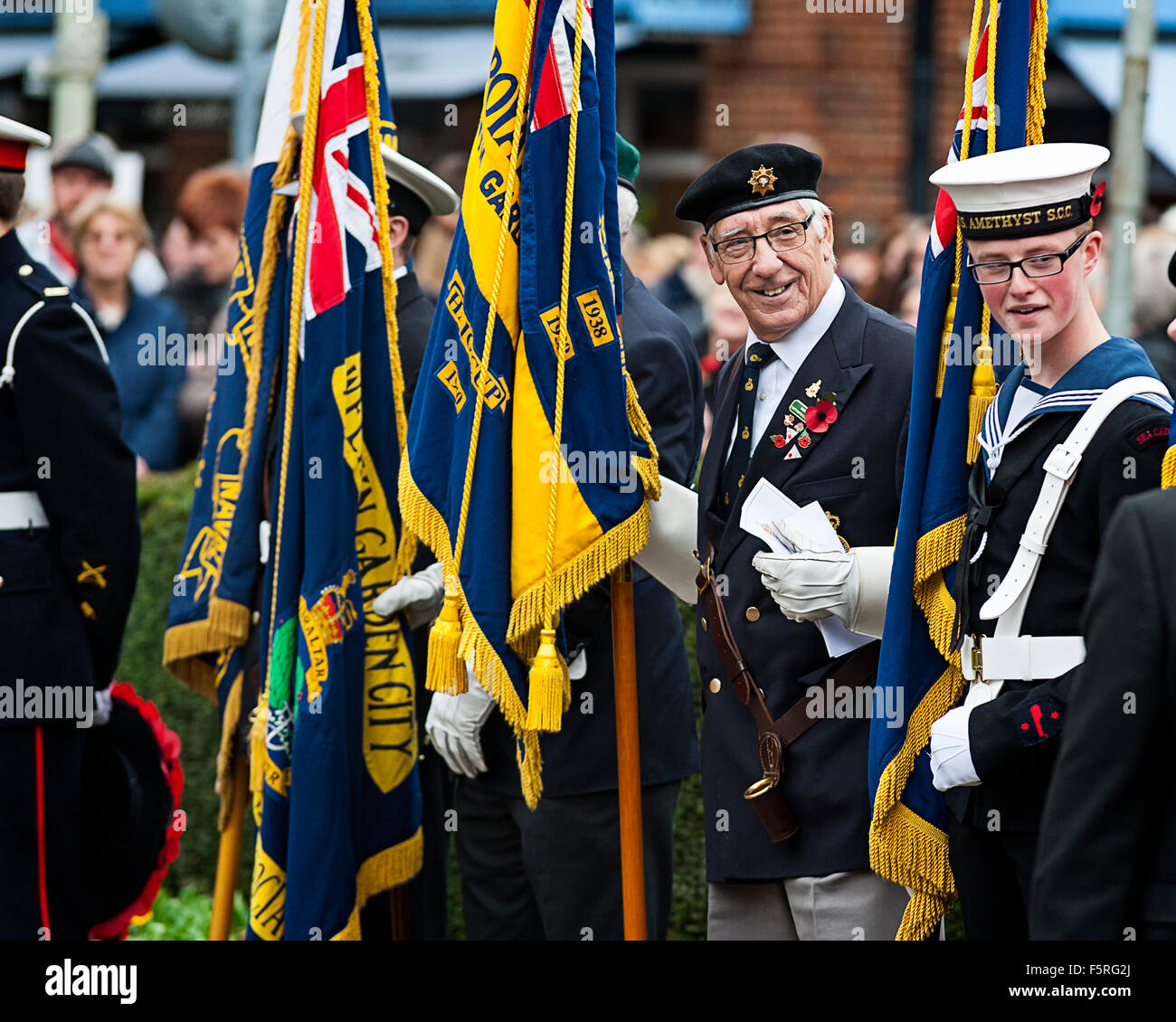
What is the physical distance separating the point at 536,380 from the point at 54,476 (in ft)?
4.01

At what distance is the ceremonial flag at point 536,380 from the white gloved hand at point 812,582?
15.9 inches

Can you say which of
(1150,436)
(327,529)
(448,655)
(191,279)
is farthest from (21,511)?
(191,279)

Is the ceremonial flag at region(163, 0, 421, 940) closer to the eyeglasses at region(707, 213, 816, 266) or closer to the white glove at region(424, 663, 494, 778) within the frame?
the white glove at region(424, 663, 494, 778)

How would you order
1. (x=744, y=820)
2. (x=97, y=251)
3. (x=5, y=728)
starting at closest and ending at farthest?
(x=744, y=820) < (x=5, y=728) < (x=97, y=251)

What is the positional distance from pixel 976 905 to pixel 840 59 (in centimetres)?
975

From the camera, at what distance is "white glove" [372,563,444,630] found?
14.2 ft

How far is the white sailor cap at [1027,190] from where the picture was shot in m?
3.10

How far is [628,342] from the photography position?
4.11 meters

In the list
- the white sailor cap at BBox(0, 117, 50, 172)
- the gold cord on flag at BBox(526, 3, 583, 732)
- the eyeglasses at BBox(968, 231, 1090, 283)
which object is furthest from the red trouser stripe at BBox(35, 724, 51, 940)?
the eyeglasses at BBox(968, 231, 1090, 283)

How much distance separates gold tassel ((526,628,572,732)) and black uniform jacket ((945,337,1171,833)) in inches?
35.8

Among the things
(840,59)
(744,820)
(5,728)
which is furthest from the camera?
(840,59)

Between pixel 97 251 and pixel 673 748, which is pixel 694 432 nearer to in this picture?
pixel 673 748

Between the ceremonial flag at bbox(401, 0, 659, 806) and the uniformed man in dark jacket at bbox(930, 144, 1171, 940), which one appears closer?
the uniformed man in dark jacket at bbox(930, 144, 1171, 940)
